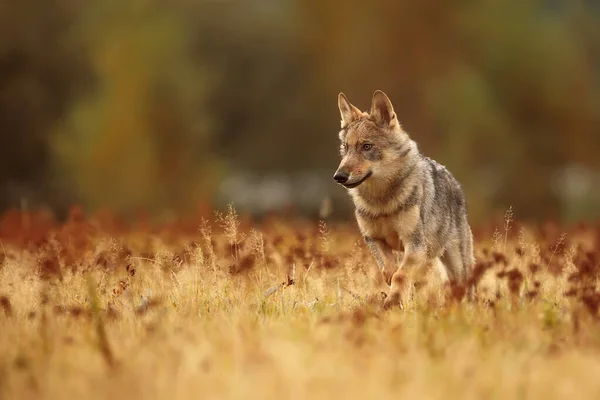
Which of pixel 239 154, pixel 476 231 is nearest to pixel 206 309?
pixel 476 231

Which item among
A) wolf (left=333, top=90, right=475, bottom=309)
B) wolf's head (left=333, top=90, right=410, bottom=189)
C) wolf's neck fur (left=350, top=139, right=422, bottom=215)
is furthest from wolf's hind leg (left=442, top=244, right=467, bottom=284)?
wolf's head (left=333, top=90, right=410, bottom=189)

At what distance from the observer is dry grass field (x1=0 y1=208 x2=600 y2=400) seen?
4.00 meters

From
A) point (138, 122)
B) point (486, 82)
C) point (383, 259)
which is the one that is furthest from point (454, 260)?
point (486, 82)

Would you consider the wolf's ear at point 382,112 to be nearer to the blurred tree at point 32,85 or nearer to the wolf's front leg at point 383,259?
the wolf's front leg at point 383,259

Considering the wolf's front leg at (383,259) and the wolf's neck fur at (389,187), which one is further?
the wolf's neck fur at (389,187)

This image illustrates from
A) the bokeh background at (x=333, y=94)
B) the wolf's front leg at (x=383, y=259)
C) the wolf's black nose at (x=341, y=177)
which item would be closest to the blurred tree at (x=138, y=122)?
the bokeh background at (x=333, y=94)

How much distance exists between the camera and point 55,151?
21.8 m

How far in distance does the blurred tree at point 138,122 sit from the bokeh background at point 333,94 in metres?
0.04

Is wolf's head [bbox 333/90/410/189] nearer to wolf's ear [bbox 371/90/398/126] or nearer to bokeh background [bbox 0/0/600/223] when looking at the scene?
wolf's ear [bbox 371/90/398/126]

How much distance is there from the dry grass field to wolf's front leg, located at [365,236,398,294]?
133mm

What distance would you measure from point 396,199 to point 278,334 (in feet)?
8.62

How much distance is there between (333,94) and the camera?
26.6 m

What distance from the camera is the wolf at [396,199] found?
7.21m

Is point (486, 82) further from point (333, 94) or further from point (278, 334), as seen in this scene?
point (278, 334)
